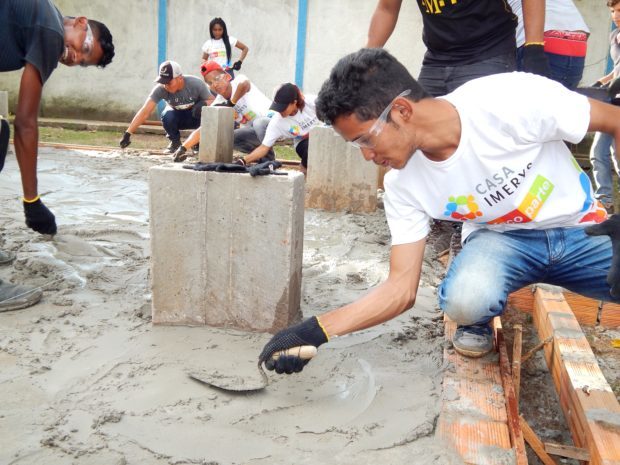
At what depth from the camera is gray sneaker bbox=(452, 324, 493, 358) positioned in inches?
94.3

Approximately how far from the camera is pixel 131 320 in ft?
9.25

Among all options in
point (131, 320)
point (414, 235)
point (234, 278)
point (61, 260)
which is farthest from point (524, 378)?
point (61, 260)

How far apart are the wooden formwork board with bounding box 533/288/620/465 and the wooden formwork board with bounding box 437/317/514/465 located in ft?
0.82

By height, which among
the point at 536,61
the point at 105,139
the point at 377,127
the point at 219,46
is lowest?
the point at 105,139

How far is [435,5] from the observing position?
3.25 m

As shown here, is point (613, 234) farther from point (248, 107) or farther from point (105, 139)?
point (105, 139)

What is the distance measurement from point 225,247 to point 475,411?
3.98ft

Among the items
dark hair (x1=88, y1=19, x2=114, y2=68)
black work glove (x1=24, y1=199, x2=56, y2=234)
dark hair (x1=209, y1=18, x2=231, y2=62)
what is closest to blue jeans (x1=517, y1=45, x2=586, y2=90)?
dark hair (x1=88, y1=19, x2=114, y2=68)

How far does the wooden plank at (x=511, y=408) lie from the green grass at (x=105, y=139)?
5.77 metres

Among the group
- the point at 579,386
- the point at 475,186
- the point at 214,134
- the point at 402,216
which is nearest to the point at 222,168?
the point at 214,134

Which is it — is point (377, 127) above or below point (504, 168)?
above

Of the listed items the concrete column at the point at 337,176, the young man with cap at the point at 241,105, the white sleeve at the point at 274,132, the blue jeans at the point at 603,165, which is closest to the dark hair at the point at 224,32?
the young man with cap at the point at 241,105

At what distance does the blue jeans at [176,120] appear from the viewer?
790 centimetres

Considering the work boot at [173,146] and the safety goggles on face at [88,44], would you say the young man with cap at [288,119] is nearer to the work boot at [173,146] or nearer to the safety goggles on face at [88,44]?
the work boot at [173,146]
